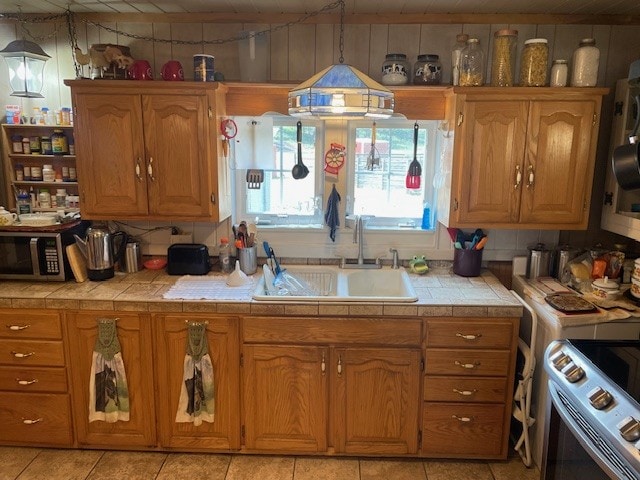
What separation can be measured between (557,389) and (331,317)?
3.28 feet

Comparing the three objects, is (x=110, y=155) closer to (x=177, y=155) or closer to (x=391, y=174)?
(x=177, y=155)

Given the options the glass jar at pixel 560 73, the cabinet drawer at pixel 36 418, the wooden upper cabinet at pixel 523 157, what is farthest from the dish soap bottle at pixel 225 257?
the glass jar at pixel 560 73

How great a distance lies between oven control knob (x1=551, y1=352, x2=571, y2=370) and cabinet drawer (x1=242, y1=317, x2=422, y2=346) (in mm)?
709

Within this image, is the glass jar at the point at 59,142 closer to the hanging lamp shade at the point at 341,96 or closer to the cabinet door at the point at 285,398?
the cabinet door at the point at 285,398

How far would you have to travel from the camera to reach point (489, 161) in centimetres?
240

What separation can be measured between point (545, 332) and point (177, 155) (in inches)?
78.1

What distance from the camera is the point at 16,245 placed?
2.45 m

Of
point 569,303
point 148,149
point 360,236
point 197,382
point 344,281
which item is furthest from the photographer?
point 360,236

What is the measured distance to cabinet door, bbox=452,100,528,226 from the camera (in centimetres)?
235

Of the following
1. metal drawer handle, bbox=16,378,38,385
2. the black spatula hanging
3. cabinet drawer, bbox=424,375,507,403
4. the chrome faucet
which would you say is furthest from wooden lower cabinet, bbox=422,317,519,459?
metal drawer handle, bbox=16,378,38,385

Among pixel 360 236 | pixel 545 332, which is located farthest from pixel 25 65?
pixel 545 332

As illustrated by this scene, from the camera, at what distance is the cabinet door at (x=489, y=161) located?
2.35 meters

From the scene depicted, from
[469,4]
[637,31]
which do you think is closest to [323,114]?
[469,4]

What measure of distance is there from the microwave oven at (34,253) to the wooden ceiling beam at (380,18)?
1.19 metres
